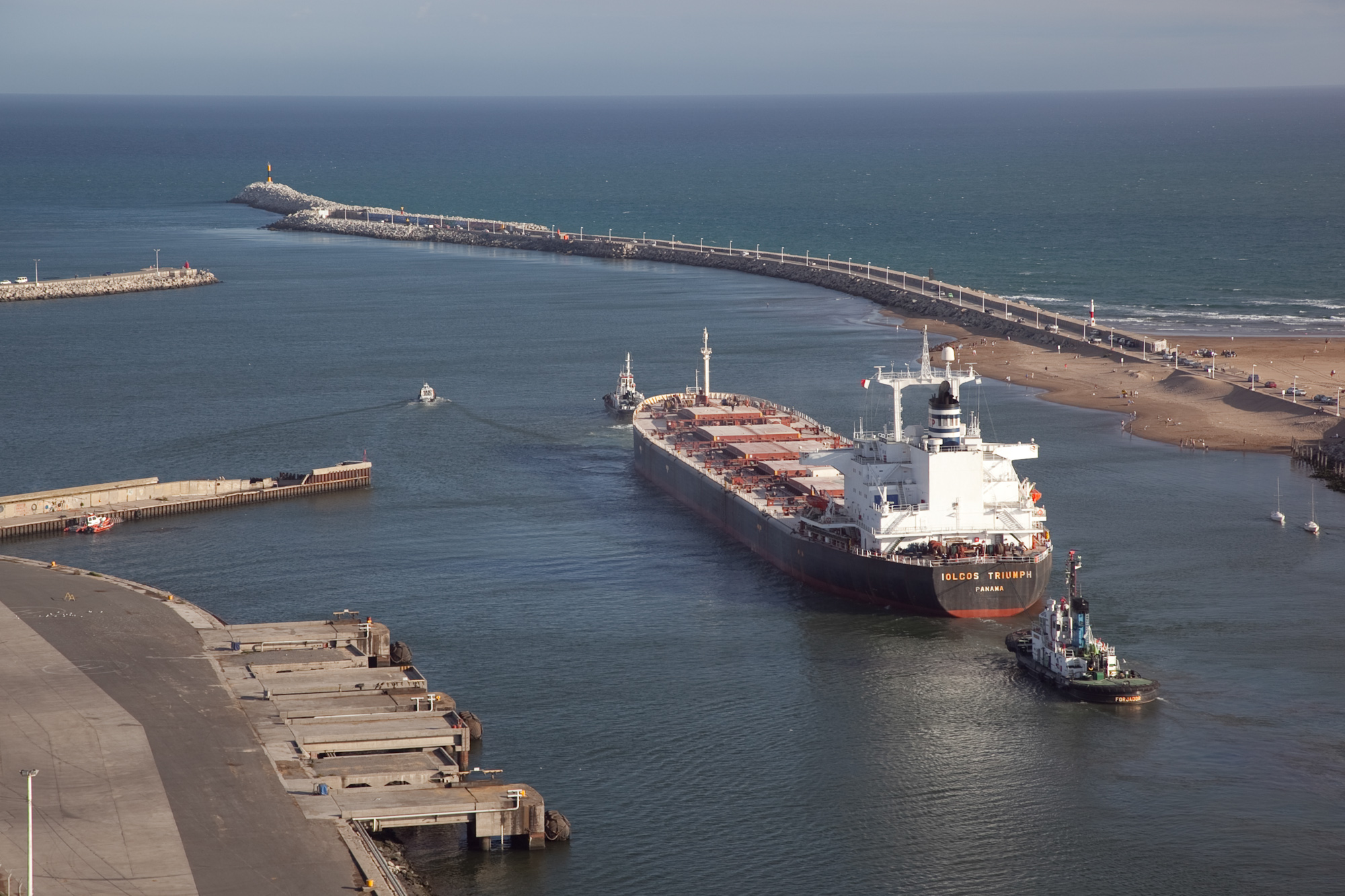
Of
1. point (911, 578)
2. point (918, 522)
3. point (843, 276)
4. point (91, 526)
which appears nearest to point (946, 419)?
point (918, 522)

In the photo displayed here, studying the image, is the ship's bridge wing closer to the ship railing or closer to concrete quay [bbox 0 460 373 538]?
the ship railing

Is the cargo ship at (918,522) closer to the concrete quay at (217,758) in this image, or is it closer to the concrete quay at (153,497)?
the concrete quay at (217,758)

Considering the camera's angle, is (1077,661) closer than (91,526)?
Yes

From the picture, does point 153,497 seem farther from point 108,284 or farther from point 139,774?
point 108,284

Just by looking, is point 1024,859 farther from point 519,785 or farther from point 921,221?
point 921,221

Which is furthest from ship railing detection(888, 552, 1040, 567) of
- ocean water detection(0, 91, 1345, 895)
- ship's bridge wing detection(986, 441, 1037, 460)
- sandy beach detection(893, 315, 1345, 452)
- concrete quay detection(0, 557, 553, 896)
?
sandy beach detection(893, 315, 1345, 452)

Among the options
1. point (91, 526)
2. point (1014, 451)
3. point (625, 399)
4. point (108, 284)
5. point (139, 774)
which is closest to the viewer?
point (139, 774)

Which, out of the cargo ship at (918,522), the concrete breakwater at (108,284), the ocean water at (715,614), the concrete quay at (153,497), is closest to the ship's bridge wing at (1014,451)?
the cargo ship at (918,522)
